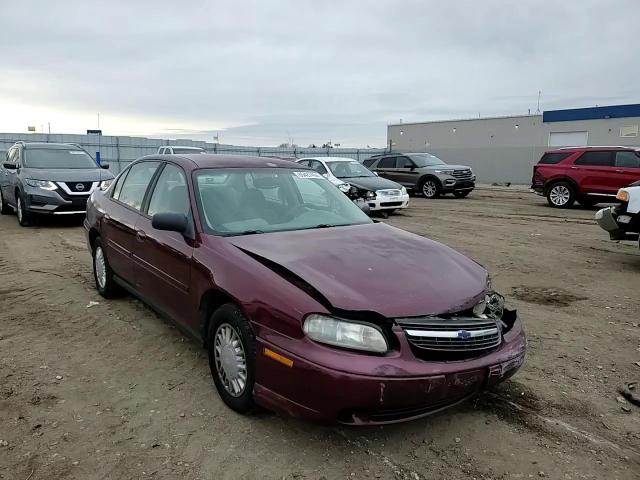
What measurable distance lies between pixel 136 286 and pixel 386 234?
2319 mm

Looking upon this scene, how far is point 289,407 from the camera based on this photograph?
8.98 feet

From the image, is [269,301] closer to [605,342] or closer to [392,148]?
[605,342]

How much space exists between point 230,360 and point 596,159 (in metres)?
15.1

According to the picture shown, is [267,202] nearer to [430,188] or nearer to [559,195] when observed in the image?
[559,195]

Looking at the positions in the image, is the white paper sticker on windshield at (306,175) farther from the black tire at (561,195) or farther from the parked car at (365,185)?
the black tire at (561,195)

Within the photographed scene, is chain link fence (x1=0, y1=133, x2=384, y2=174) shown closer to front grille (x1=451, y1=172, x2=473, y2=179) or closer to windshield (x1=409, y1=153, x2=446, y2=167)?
windshield (x1=409, y1=153, x2=446, y2=167)

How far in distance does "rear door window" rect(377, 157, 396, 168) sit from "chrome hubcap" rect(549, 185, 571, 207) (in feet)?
19.5

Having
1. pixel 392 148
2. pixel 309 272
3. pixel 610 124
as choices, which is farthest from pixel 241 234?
pixel 392 148

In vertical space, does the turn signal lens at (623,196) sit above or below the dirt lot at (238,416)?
above

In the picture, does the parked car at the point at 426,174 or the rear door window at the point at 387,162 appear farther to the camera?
the rear door window at the point at 387,162

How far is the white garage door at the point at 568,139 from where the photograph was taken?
1170 inches

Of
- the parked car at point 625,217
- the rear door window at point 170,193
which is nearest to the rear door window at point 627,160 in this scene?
the parked car at point 625,217

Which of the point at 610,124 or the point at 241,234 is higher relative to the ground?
the point at 610,124

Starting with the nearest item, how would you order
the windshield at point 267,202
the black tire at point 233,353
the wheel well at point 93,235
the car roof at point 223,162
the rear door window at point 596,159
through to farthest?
the black tire at point 233,353
the windshield at point 267,202
the car roof at point 223,162
the wheel well at point 93,235
the rear door window at point 596,159
